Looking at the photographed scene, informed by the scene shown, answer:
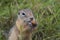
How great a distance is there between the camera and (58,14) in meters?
3.94

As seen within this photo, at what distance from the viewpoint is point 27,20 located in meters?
3.20

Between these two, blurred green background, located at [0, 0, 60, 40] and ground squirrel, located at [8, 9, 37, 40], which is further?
blurred green background, located at [0, 0, 60, 40]

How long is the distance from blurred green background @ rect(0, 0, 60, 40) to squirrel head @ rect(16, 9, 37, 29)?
0.56 metres

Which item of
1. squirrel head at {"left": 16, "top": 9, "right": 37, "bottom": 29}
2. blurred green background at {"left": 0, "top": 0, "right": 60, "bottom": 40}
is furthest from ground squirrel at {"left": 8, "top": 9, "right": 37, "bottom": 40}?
blurred green background at {"left": 0, "top": 0, "right": 60, "bottom": 40}

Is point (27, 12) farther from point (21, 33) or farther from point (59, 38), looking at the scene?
point (59, 38)

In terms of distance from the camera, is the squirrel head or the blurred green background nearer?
the squirrel head

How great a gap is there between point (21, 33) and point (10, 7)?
81 centimetres

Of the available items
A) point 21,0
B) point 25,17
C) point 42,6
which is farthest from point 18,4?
point 25,17

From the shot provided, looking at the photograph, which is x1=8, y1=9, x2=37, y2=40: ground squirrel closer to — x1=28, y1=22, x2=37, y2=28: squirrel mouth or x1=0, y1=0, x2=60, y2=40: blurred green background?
x1=28, y1=22, x2=37, y2=28: squirrel mouth

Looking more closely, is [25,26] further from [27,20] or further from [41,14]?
[41,14]

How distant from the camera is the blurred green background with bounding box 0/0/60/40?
3855 millimetres

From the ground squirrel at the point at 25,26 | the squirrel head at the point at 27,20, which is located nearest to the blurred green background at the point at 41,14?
the ground squirrel at the point at 25,26

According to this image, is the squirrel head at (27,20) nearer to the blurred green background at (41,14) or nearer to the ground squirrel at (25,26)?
the ground squirrel at (25,26)

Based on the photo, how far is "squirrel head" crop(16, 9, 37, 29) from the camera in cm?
318
